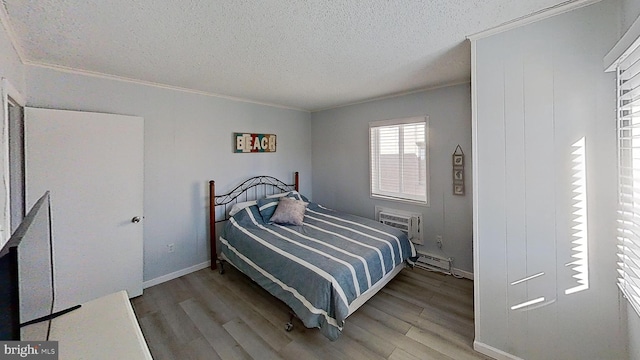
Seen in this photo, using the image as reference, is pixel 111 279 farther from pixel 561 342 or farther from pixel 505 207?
pixel 561 342

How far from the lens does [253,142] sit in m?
4.01

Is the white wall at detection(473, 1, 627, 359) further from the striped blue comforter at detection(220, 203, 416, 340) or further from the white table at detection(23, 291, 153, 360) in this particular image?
the white table at detection(23, 291, 153, 360)

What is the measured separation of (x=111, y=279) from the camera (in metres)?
2.64

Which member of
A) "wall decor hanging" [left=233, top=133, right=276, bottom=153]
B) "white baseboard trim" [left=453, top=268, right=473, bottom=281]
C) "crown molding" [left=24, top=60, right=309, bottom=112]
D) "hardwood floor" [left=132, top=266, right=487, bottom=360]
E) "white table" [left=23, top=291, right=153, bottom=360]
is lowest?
"hardwood floor" [left=132, top=266, right=487, bottom=360]

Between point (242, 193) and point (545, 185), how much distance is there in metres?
3.54

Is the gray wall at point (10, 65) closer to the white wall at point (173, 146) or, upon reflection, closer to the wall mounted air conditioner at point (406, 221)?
the white wall at point (173, 146)

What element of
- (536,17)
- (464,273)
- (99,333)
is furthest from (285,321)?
(536,17)

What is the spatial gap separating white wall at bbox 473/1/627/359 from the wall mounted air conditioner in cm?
159

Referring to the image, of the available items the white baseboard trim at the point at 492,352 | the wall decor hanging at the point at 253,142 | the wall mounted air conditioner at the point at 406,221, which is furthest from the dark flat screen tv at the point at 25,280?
the wall mounted air conditioner at the point at 406,221

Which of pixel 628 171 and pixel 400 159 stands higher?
pixel 400 159

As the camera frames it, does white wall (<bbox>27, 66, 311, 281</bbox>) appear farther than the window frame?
Yes

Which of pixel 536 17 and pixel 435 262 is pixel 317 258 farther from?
pixel 536 17

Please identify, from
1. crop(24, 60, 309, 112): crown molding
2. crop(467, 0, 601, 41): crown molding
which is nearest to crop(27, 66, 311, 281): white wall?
crop(24, 60, 309, 112): crown molding

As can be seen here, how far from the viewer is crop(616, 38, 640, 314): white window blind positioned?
1234mm
